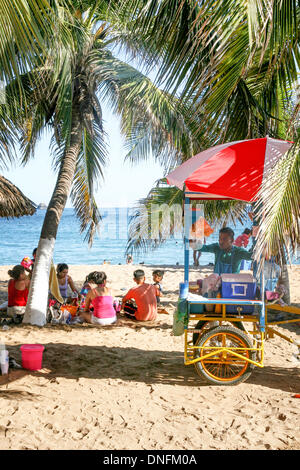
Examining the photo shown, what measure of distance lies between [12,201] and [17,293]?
5.25 ft

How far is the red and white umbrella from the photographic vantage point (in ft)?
13.2

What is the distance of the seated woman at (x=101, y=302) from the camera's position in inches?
253

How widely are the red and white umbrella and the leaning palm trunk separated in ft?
10.5

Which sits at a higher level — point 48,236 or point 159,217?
point 159,217

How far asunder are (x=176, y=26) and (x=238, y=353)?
3317 millimetres

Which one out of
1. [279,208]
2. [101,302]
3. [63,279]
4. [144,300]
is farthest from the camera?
[63,279]

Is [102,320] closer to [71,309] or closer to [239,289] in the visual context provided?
[71,309]

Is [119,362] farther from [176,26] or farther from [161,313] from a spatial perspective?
[176,26]

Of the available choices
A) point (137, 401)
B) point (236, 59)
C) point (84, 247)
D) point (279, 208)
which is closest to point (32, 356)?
point (137, 401)

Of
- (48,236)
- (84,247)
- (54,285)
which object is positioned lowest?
(54,285)

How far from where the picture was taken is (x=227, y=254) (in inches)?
185

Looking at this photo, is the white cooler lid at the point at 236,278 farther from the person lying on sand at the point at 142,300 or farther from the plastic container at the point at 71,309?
the plastic container at the point at 71,309

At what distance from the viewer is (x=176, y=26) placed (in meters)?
4.03
